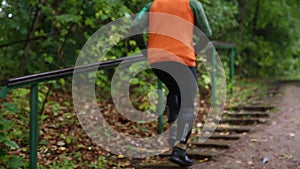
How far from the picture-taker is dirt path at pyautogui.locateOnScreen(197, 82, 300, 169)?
13.3 ft

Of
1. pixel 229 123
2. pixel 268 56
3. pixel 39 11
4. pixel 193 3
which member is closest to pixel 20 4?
pixel 39 11

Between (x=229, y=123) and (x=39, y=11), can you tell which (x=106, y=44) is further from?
(x=229, y=123)

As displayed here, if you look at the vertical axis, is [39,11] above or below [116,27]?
above

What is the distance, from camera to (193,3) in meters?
3.90

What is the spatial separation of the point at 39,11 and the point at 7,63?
2.97 ft

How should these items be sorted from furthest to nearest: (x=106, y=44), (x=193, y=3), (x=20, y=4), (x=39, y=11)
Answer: (x=39, y=11) < (x=106, y=44) < (x=20, y=4) < (x=193, y=3)

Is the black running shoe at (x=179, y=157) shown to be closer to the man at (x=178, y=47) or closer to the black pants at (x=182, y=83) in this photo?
the man at (x=178, y=47)

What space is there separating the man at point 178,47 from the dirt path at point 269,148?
0.45 meters

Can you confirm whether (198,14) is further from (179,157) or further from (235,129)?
(235,129)

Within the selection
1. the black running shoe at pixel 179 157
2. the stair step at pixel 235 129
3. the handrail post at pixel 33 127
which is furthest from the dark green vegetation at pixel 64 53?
the stair step at pixel 235 129

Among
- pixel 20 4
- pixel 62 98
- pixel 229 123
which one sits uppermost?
pixel 20 4

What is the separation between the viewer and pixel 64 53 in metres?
6.70

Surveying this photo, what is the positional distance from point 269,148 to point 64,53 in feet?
11.8

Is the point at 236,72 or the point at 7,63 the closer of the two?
the point at 7,63
